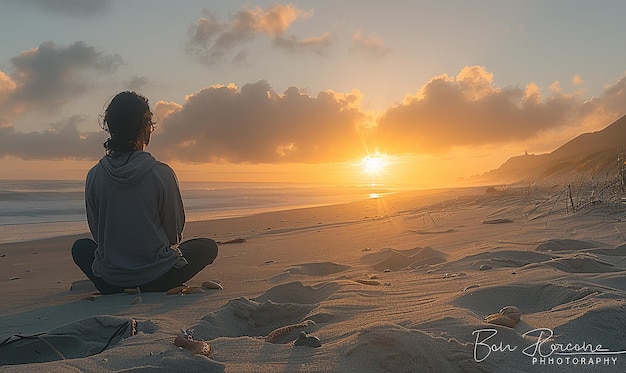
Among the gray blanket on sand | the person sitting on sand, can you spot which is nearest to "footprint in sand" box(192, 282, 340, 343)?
the gray blanket on sand

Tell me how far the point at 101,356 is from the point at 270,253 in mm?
4295

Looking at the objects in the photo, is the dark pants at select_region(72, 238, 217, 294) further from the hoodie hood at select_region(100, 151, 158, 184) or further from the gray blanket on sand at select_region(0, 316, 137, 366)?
the gray blanket on sand at select_region(0, 316, 137, 366)

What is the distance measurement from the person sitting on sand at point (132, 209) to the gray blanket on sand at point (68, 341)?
3.81 feet

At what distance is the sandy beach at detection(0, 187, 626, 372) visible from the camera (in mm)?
1837

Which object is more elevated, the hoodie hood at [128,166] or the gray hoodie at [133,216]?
the hoodie hood at [128,166]

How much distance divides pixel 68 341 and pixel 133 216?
1352mm

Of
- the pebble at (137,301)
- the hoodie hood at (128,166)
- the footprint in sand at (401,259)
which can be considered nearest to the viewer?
the pebble at (137,301)

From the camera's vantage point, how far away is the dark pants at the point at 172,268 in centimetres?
382

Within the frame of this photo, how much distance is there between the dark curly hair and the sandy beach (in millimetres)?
1140

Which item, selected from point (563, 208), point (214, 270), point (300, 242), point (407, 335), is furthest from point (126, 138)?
point (563, 208)

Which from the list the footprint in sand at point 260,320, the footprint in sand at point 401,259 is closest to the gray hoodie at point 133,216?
the footprint in sand at point 260,320

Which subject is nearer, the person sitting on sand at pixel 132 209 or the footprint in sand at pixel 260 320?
the footprint in sand at pixel 260 320

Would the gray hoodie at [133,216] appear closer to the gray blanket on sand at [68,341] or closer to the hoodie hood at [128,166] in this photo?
the hoodie hood at [128,166]

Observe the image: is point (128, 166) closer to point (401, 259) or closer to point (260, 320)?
point (260, 320)
